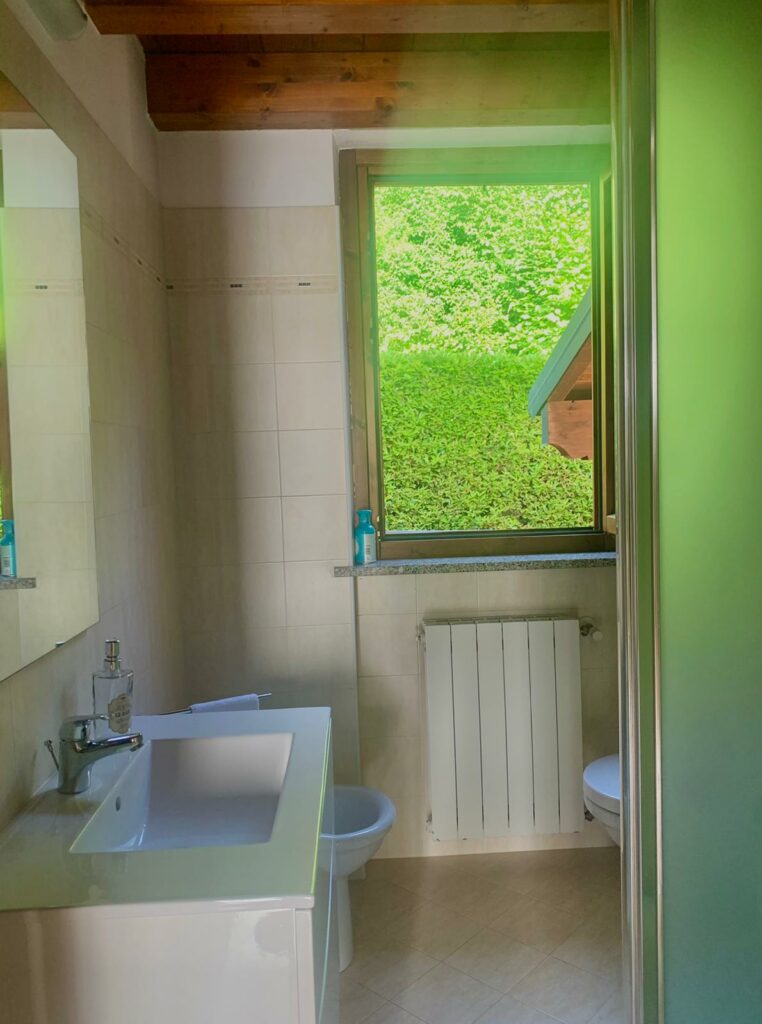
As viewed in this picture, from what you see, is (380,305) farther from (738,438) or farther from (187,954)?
(187,954)

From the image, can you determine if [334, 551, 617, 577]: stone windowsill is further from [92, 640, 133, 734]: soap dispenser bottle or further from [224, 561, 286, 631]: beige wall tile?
[92, 640, 133, 734]: soap dispenser bottle

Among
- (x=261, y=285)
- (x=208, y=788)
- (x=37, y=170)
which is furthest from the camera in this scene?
(x=261, y=285)

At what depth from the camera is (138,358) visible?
211cm

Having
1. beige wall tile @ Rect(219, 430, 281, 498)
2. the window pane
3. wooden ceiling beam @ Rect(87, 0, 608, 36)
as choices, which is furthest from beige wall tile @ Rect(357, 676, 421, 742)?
wooden ceiling beam @ Rect(87, 0, 608, 36)

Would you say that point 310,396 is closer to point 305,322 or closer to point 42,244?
point 305,322

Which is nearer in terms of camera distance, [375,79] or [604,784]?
[604,784]

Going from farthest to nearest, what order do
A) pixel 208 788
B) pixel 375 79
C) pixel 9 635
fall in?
pixel 375 79, pixel 208 788, pixel 9 635

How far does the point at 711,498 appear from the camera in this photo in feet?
4.39

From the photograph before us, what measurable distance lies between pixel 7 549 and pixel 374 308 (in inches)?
65.7

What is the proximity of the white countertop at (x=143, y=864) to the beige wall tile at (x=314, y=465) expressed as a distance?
4.17ft

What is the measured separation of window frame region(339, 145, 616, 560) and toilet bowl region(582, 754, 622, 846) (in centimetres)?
75

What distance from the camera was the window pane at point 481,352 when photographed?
8.83 ft

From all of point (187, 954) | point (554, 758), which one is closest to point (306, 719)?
point (187, 954)

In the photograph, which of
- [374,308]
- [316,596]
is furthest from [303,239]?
[316,596]
